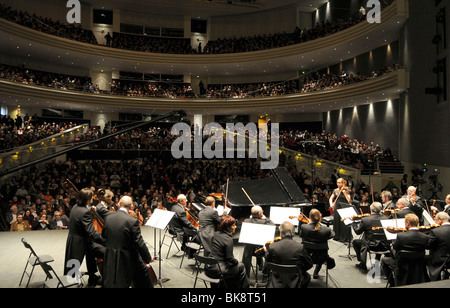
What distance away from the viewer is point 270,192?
28.4 ft

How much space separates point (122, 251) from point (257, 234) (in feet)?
6.01

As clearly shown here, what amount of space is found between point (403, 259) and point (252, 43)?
73.3 feet

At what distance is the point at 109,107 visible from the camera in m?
25.0

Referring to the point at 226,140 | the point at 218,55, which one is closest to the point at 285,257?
the point at 226,140

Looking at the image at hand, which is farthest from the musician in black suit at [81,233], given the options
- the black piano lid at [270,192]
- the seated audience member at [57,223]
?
the seated audience member at [57,223]

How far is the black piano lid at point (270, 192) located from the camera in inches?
318

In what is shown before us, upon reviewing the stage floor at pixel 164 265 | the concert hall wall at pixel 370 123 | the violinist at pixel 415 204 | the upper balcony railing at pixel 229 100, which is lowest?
the stage floor at pixel 164 265

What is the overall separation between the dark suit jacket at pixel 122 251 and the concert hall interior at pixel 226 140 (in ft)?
0.09

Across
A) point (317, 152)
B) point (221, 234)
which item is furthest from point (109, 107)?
point (221, 234)

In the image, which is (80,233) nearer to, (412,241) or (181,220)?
(181,220)

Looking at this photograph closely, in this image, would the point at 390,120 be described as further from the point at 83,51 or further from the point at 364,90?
the point at 83,51

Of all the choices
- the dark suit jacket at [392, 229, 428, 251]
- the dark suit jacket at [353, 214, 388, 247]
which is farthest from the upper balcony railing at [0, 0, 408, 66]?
the dark suit jacket at [392, 229, 428, 251]

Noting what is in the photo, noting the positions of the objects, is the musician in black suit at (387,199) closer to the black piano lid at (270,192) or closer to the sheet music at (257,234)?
the black piano lid at (270,192)

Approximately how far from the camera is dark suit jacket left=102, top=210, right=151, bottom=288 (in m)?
4.52
